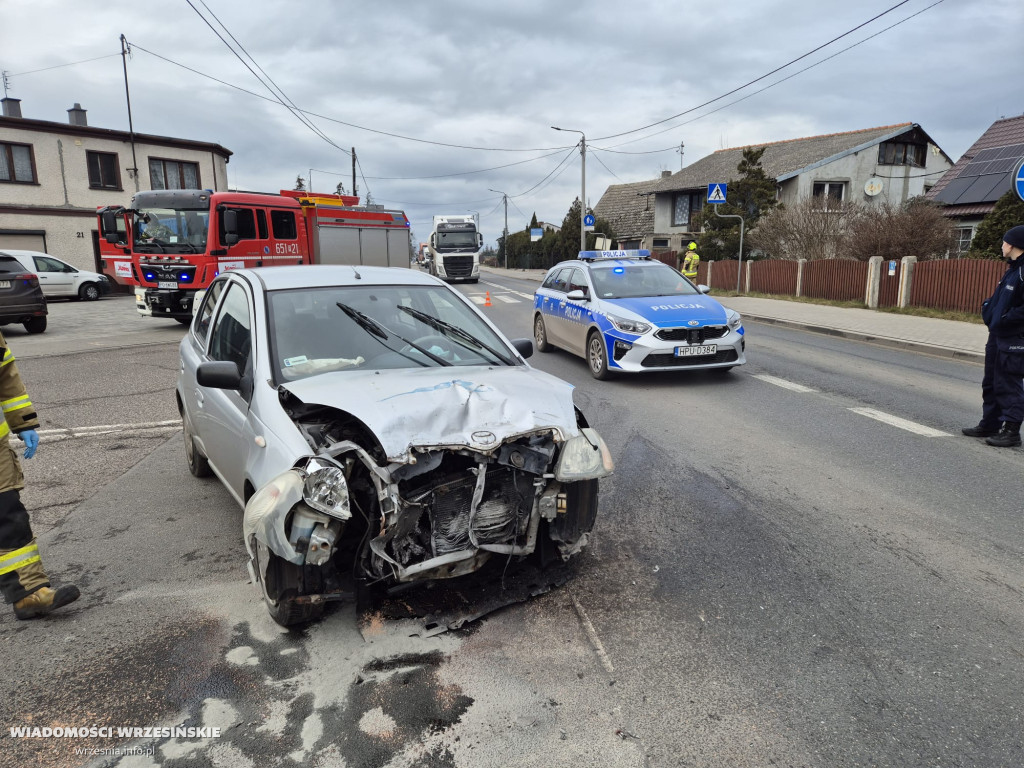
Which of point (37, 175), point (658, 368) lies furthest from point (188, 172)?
point (658, 368)

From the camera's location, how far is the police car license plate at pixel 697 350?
29.3 feet

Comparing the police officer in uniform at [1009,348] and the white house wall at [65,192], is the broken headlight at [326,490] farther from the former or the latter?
the white house wall at [65,192]

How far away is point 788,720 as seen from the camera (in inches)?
104

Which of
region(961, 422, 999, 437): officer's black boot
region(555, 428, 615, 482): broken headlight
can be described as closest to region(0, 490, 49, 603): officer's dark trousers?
region(555, 428, 615, 482): broken headlight

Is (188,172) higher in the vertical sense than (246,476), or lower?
higher

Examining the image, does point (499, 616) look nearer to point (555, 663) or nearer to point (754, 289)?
point (555, 663)

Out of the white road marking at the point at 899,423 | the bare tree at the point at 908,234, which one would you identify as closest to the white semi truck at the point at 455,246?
the bare tree at the point at 908,234

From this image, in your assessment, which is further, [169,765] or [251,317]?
[251,317]

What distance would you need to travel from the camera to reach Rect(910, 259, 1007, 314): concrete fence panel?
1588cm

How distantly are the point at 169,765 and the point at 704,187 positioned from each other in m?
45.1

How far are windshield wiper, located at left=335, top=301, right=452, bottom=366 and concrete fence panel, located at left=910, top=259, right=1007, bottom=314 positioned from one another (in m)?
16.0

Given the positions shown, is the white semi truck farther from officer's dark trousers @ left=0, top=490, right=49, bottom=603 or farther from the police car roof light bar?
officer's dark trousers @ left=0, top=490, right=49, bottom=603

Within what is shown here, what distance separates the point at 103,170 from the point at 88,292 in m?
8.20

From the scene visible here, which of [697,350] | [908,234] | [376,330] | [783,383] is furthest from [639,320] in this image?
[908,234]
